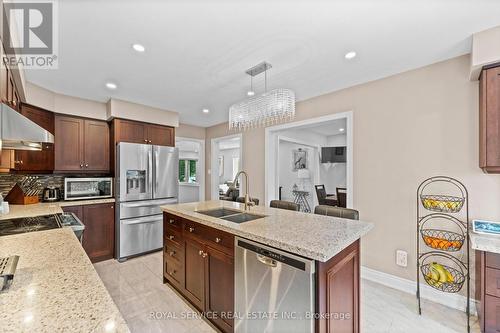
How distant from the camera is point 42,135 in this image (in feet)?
4.06

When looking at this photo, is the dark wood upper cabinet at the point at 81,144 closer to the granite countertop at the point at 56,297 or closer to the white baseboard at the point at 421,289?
the granite countertop at the point at 56,297

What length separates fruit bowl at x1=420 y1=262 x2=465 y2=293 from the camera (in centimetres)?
202

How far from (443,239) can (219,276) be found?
2.06 meters

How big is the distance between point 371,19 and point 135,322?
3.16m

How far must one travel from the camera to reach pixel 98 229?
3324 millimetres

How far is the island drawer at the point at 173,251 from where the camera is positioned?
2326 millimetres

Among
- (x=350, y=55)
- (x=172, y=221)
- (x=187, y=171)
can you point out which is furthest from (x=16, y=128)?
(x=187, y=171)

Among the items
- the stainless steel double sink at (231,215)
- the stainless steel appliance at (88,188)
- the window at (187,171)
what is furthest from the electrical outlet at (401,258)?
the window at (187,171)

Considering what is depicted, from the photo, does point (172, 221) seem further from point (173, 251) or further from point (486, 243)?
point (486, 243)

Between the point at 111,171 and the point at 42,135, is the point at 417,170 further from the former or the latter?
the point at 111,171

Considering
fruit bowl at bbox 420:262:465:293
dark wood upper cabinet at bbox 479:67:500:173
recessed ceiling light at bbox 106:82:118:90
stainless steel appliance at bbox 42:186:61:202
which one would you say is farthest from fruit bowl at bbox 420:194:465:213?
stainless steel appliance at bbox 42:186:61:202

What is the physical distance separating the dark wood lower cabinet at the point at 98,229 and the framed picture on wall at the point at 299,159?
5.02m

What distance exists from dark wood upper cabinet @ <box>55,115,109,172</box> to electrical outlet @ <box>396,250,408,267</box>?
4.27m

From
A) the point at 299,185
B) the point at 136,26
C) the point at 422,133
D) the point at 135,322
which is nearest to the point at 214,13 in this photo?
the point at 136,26
